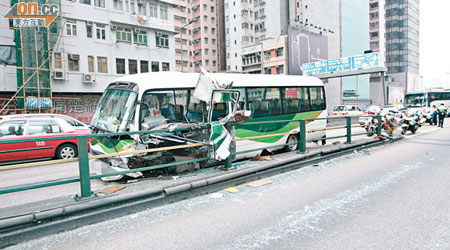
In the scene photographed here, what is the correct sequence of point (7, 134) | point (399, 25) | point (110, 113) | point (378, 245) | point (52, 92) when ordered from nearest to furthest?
point (378, 245)
point (110, 113)
point (7, 134)
point (52, 92)
point (399, 25)

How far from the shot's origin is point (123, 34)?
2806 centimetres

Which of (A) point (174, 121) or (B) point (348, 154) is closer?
(A) point (174, 121)

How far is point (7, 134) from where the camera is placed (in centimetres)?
932

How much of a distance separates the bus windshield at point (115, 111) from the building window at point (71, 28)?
21096 millimetres

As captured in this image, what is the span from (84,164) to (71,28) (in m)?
24.7

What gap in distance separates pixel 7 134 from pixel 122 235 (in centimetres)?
794

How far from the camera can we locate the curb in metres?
3.66

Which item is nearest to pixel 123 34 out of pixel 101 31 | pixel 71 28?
pixel 101 31

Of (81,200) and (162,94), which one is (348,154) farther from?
(81,200)

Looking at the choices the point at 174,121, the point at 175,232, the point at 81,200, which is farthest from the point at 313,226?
the point at 174,121

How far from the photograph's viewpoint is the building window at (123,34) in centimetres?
2769

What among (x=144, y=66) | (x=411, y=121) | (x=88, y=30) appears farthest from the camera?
(x=144, y=66)

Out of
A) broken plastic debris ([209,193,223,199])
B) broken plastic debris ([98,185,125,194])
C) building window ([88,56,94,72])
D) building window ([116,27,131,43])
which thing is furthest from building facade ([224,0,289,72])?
broken plastic debris ([98,185,125,194])

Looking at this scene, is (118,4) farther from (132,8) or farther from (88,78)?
(88,78)
